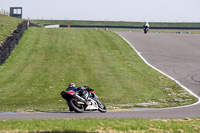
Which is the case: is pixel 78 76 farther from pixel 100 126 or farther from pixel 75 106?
pixel 100 126

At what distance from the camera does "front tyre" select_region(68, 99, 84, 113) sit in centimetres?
1478

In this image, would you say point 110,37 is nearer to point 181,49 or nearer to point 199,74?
point 181,49

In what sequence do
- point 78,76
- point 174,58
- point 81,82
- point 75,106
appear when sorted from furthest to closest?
point 174,58, point 78,76, point 81,82, point 75,106

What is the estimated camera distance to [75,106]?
1492cm

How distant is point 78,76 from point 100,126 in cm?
1587

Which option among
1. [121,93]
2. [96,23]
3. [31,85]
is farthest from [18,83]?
[96,23]

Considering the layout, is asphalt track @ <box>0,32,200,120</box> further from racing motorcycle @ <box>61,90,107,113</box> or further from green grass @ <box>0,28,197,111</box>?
green grass @ <box>0,28,197,111</box>

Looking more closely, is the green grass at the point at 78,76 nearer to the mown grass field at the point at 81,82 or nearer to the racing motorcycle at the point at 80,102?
the mown grass field at the point at 81,82

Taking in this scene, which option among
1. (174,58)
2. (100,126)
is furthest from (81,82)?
(100,126)

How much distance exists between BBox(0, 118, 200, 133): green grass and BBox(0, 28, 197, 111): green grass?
5.78m

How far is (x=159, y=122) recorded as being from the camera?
11812mm

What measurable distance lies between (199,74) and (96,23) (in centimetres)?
8445

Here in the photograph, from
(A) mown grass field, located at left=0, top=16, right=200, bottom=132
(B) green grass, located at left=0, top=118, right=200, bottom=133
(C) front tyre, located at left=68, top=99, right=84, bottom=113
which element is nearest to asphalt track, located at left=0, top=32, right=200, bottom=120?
(C) front tyre, located at left=68, top=99, right=84, bottom=113

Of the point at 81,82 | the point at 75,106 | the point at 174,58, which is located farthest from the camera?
the point at 174,58
